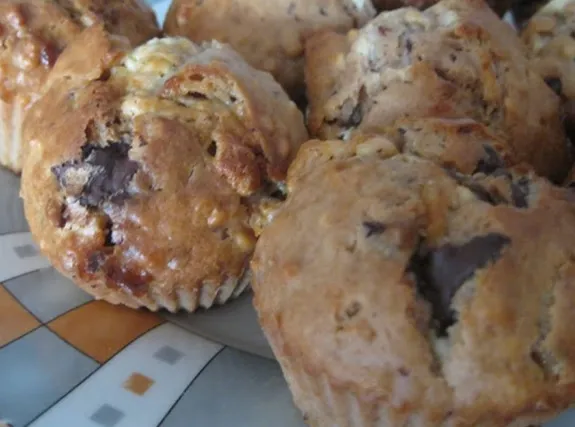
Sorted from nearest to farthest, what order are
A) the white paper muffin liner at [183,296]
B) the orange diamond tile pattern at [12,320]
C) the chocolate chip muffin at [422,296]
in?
1. the chocolate chip muffin at [422,296]
2. the orange diamond tile pattern at [12,320]
3. the white paper muffin liner at [183,296]

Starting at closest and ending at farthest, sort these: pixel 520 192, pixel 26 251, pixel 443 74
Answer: pixel 520 192 → pixel 443 74 → pixel 26 251

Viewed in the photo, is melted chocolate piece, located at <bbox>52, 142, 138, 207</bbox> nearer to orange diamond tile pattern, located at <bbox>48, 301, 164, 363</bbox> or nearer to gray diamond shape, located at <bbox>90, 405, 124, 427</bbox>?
orange diamond tile pattern, located at <bbox>48, 301, 164, 363</bbox>

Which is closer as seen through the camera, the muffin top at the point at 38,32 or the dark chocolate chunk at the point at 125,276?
the dark chocolate chunk at the point at 125,276

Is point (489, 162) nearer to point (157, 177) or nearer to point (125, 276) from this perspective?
point (157, 177)

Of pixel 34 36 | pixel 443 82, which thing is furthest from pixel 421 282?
pixel 34 36

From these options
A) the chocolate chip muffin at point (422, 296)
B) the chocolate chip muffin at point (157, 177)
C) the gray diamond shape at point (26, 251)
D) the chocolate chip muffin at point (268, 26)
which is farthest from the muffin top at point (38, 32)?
the chocolate chip muffin at point (422, 296)

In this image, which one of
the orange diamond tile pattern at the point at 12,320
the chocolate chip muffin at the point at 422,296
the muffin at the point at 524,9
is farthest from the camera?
the muffin at the point at 524,9

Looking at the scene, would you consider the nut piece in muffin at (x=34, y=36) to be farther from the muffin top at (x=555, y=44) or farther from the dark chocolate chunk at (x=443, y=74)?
the muffin top at (x=555, y=44)

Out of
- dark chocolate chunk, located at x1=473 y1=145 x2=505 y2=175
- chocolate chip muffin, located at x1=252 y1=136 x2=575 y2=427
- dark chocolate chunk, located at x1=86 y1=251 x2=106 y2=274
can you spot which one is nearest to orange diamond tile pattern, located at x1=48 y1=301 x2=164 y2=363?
dark chocolate chunk, located at x1=86 y1=251 x2=106 y2=274

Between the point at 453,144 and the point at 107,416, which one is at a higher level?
the point at 453,144
